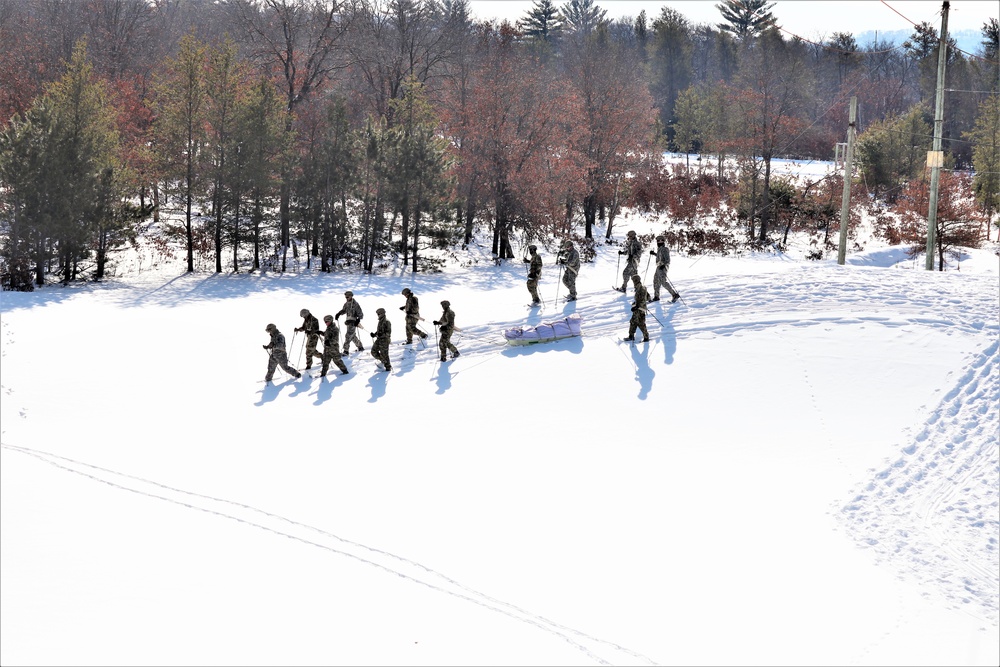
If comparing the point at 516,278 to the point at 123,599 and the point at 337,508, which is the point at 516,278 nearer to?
the point at 337,508

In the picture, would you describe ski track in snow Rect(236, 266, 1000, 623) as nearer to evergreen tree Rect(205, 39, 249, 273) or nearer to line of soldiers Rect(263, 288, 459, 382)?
line of soldiers Rect(263, 288, 459, 382)

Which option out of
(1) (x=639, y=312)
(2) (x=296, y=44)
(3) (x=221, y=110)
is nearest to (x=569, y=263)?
(1) (x=639, y=312)

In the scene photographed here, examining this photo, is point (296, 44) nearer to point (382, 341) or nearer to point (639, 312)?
point (382, 341)

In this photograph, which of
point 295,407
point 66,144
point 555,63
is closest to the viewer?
point 295,407

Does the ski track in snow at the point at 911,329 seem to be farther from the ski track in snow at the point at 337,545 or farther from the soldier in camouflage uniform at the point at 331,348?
the ski track in snow at the point at 337,545

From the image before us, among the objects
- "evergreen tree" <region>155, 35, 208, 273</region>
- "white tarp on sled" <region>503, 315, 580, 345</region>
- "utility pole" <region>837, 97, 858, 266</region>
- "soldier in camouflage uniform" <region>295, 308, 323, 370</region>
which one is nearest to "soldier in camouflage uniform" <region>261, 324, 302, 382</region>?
"soldier in camouflage uniform" <region>295, 308, 323, 370</region>

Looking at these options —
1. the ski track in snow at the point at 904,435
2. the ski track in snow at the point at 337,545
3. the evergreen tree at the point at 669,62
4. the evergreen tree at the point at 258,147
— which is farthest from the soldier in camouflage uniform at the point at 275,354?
the evergreen tree at the point at 669,62

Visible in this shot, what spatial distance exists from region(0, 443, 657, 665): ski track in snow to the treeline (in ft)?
60.2

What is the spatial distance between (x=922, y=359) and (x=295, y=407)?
11.9 m

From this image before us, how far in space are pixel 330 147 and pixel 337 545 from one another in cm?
2516

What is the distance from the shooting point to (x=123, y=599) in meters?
9.09

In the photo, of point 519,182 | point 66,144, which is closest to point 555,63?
point 519,182

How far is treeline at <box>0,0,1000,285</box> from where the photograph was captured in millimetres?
28875

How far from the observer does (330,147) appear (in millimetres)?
33750
